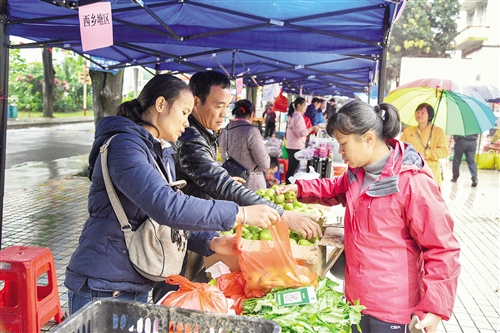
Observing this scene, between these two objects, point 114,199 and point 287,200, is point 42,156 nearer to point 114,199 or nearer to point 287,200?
point 287,200

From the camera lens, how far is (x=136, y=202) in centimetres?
172

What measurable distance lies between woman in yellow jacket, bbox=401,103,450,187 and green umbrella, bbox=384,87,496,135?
0.17 metres

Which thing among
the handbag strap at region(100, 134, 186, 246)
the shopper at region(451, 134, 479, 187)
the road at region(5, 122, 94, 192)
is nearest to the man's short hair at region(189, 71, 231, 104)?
the handbag strap at region(100, 134, 186, 246)

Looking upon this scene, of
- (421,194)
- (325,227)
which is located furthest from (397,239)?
(325,227)

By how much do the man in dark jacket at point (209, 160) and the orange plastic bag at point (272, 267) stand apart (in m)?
0.28

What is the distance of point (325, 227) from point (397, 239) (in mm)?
765

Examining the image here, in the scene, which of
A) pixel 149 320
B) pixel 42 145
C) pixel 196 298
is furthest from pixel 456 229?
pixel 42 145

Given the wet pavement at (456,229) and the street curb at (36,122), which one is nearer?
the wet pavement at (456,229)

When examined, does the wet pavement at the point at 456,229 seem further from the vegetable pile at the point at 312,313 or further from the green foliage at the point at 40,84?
the green foliage at the point at 40,84

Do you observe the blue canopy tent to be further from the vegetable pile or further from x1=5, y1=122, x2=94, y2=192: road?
x1=5, y1=122, x2=94, y2=192: road

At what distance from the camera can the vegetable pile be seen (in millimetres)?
1886

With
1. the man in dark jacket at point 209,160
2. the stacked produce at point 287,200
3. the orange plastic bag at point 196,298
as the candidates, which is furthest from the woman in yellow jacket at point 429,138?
the orange plastic bag at point 196,298

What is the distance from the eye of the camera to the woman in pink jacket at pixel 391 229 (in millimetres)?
2021

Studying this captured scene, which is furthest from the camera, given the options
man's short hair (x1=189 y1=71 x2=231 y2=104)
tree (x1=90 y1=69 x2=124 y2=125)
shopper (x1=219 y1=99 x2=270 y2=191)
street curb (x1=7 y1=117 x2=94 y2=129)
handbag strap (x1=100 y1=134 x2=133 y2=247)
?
street curb (x1=7 y1=117 x2=94 y2=129)
